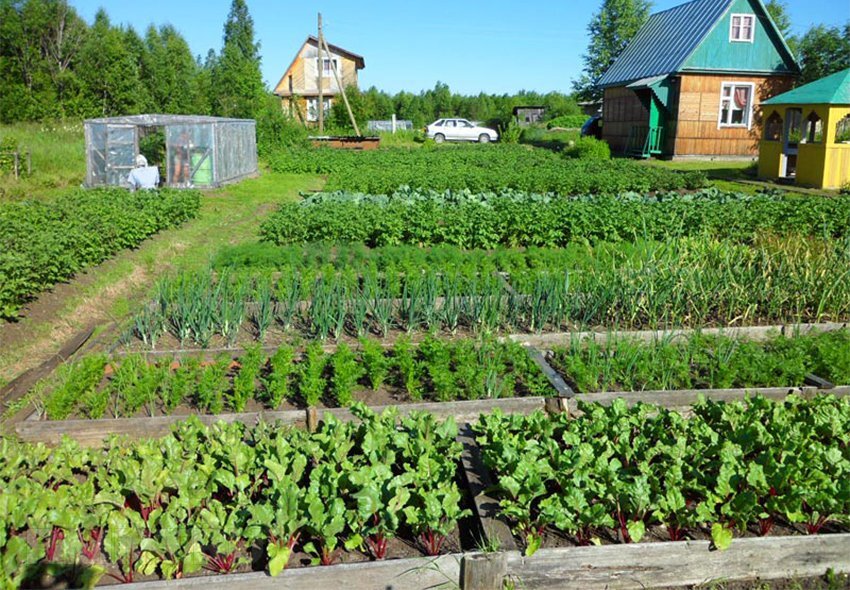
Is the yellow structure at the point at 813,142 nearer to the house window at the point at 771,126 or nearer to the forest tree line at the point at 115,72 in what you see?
the house window at the point at 771,126

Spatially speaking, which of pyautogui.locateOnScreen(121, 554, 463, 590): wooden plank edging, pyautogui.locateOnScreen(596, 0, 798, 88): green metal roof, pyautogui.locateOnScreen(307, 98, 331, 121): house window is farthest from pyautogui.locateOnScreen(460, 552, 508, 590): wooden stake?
pyautogui.locateOnScreen(307, 98, 331, 121): house window

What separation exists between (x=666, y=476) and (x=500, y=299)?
3.16 meters

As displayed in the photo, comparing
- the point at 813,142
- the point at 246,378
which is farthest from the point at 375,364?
the point at 813,142

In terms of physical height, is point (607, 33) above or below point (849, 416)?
above

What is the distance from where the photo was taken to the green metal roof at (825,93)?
692 inches

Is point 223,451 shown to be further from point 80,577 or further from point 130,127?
point 130,127

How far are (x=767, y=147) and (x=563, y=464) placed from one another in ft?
65.2

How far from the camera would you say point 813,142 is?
768 inches

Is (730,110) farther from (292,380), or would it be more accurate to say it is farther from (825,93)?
(292,380)

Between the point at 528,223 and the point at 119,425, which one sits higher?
the point at 528,223

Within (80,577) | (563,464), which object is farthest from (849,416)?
(80,577)

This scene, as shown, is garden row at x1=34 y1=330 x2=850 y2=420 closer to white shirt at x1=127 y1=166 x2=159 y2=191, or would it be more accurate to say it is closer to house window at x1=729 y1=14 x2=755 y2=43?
white shirt at x1=127 y1=166 x2=159 y2=191

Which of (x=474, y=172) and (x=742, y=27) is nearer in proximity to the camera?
(x=474, y=172)

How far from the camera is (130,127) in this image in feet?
58.2
